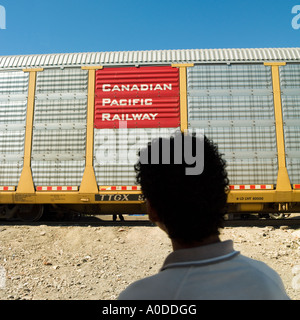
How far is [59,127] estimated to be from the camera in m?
8.08

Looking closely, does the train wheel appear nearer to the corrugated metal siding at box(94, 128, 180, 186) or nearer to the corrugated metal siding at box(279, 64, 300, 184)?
the corrugated metal siding at box(94, 128, 180, 186)

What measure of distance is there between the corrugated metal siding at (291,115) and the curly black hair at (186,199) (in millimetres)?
7283

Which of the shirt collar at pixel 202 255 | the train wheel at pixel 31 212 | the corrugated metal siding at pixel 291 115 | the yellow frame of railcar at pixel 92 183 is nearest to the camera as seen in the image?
the shirt collar at pixel 202 255

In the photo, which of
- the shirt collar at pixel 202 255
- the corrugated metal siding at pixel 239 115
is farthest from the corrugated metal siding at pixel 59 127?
the shirt collar at pixel 202 255

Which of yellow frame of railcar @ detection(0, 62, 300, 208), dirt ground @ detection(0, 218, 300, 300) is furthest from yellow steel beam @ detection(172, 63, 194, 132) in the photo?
dirt ground @ detection(0, 218, 300, 300)

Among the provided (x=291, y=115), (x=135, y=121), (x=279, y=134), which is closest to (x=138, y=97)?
(x=135, y=121)

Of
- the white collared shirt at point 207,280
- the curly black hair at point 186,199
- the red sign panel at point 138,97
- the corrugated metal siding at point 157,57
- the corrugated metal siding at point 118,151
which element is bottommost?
the white collared shirt at point 207,280

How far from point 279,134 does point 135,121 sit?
4.34 metres

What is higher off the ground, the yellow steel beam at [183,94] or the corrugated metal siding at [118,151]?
the yellow steel beam at [183,94]

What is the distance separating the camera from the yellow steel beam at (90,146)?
7812 millimetres

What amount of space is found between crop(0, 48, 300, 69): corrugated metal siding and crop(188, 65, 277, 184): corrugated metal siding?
338 millimetres

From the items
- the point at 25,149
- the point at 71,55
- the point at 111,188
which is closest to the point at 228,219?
the point at 111,188

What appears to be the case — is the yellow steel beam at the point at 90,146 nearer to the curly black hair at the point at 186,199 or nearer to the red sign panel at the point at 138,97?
the red sign panel at the point at 138,97

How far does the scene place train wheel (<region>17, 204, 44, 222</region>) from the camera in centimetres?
833
